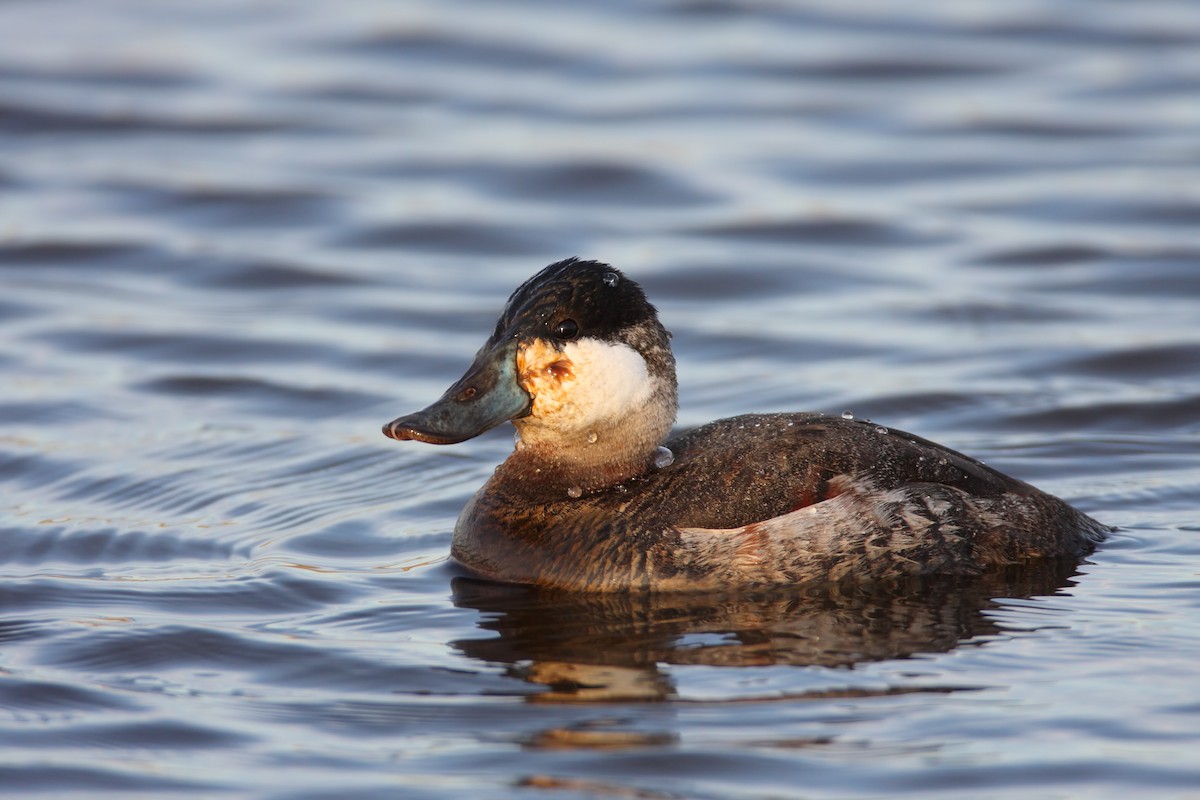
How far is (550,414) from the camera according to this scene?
273 inches

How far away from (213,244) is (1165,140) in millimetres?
7371

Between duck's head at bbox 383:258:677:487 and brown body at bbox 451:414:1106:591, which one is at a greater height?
duck's head at bbox 383:258:677:487

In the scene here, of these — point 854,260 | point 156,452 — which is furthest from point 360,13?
point 156,452

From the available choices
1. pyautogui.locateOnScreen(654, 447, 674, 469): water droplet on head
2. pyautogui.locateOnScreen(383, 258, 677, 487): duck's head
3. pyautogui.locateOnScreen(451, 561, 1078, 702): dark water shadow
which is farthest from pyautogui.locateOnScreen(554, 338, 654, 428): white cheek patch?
pyautogui.locateOnScreen(451, 561, 1078, 702): dark water shadow

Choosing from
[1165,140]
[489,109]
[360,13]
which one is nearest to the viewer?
[1165,140]

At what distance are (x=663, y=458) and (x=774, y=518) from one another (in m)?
0.55

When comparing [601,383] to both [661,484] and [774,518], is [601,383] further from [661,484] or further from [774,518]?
[774,518]

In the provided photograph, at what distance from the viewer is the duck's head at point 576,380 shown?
6.87 m

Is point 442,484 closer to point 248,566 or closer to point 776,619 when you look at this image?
point 248,566

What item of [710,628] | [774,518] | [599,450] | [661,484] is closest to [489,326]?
[599,450]

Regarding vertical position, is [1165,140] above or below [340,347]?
above

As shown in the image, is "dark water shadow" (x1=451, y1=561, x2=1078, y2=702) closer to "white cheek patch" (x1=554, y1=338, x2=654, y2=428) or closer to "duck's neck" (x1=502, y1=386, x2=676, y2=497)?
"duck's neck" (x1=502, y1=386, x2=676, y2=497)

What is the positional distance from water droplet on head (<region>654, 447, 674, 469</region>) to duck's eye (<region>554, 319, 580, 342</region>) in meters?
0.56

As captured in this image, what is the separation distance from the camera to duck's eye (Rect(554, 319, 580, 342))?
687cm
